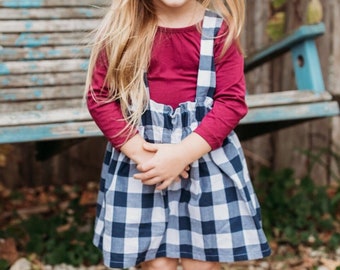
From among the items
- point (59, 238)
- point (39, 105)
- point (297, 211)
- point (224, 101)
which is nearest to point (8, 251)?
point (59, 238)

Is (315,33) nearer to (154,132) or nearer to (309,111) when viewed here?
(309,111)

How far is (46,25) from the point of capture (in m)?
3.12

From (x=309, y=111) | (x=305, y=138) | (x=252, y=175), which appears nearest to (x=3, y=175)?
(x=252, y=175)

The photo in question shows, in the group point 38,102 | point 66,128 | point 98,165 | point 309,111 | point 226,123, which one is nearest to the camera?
point 226,123

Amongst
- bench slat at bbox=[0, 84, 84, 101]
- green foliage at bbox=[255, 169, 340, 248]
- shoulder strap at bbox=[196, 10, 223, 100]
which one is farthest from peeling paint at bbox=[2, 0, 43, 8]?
green foliage at bbox=[255, 169, 340, 248]

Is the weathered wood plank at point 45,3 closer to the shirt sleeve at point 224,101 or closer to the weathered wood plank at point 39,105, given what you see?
the weathered wood plank at point 39,105

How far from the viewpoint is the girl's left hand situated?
202 centimetres

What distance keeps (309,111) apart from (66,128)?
3.01ft

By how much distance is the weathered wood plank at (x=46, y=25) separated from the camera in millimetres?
3059

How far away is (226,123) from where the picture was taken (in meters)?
2.04

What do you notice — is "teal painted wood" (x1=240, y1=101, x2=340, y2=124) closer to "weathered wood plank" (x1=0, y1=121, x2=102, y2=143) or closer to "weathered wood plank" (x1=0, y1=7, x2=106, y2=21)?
"weathered wood plank" (x1=0, y1=121, x2=102, y2=143)

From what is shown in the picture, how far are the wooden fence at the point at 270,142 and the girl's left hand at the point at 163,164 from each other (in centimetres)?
172

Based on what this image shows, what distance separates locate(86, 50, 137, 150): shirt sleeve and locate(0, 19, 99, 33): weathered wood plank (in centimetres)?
107

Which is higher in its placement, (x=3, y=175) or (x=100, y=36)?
(x=100, y=36)
